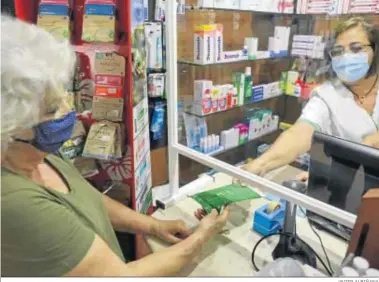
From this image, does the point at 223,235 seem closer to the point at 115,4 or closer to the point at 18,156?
the point at 18,156

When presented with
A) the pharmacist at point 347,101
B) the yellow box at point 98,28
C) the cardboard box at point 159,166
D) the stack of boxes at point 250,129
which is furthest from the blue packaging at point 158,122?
the pharmacist at point 347,101

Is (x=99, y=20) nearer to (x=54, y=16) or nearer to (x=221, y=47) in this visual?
(x=54, y=16)

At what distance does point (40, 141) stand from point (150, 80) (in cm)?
98

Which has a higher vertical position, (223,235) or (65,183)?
(65,183)

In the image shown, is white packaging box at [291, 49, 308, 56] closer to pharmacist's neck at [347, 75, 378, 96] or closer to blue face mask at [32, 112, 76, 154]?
pharmacist's neck at [347, 75, 378, 96]

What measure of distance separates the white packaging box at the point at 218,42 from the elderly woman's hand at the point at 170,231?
1.07 meters

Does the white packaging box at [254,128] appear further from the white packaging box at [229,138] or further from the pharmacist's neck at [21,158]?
the pharmacist's neck at [21,158]

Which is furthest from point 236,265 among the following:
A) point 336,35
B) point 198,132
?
point 336,35

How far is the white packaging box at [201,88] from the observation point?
1838mm

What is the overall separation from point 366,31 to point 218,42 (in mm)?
766

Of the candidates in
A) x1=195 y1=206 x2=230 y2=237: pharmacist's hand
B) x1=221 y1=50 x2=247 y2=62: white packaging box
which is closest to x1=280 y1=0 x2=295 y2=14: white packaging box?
x1=221 y1=50 x2=247 y2=62: white packaging box

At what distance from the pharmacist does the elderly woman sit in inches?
26.7

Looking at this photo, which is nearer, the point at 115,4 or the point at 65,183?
the point at 65,183

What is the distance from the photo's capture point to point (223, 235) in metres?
1.15
